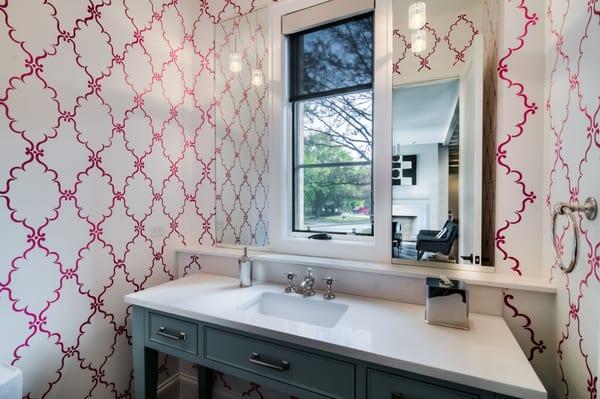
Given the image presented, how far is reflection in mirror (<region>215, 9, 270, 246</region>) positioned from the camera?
5.89 feet

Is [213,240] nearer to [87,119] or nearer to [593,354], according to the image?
[87,119]

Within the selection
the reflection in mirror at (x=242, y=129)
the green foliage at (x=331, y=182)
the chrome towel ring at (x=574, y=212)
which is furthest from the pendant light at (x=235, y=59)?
the chrome towel ring at (x=574, y=212)

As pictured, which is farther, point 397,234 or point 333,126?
point 333,126

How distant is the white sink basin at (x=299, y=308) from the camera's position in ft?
4.28

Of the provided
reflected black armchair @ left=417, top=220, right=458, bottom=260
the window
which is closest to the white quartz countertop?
reflected black armchair @ left=417, top=220, right=458, bottom=260

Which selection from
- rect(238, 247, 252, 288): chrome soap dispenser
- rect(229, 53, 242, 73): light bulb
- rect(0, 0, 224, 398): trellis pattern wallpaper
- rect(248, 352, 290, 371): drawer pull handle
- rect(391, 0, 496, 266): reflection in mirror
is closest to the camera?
rect(248, 352, 290, 371): drawer pull handle

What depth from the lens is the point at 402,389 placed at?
0.86m

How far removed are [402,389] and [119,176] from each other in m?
1.57

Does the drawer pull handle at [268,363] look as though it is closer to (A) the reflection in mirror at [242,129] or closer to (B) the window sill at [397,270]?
(B) the window sill at [397,270]

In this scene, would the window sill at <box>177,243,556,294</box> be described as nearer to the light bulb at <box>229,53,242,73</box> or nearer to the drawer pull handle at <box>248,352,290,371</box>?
the drawer pull handle at <box>248,352,290,371</box>

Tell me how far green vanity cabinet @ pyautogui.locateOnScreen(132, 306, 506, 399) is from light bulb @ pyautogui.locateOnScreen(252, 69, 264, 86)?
1.39 m

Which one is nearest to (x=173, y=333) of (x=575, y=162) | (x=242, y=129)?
(x=242, y=129)

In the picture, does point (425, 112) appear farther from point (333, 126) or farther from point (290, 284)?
point (290, 284)

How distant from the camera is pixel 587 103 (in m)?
0.81
